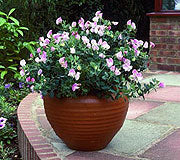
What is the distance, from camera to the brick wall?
20.1 feet

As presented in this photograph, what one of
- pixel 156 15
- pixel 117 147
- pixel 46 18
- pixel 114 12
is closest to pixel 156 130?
pixel 117 147

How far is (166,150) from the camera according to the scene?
2.68m

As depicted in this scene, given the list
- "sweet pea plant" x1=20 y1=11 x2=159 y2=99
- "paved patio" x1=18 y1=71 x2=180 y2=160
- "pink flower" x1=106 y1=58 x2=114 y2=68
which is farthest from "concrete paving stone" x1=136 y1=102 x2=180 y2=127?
"pink flower" x1=106 y1=58 x2=114 y2=68

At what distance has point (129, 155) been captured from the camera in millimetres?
2580

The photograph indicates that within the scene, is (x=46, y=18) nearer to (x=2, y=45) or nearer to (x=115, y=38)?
(x=2, y=45)

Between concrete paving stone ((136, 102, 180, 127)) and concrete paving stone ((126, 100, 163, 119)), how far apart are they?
0.07 meters

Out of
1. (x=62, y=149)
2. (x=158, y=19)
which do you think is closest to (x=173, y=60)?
(x=158, y=19)

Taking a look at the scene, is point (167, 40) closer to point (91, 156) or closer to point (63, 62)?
point (91, 156)

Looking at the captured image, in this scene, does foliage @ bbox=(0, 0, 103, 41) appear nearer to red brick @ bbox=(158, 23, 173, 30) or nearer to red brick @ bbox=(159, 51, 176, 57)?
red brick @ bbox=(158, 23, 173, 30)

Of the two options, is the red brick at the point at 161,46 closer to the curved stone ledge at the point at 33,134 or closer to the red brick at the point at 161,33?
the red brick at the point at 161,33

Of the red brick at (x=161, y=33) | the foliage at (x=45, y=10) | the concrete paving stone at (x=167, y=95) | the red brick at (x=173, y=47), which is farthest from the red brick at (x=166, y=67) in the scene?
the foliage at (x=45, y=10)

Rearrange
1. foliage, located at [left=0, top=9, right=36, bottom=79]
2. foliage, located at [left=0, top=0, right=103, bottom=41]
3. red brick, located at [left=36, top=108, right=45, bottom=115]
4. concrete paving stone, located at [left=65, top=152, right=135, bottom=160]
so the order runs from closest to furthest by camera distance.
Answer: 1. concrete paving stone, located at [left=65, top=152, right=135, bottom=160]
2. red brick, located at [left=36, top=108, right=45, bottom=115]
3. foliage, located at [left=0, top=9, right=36, bottom=79]
4. foliage, located at [left=0, top=0, right=103, bottom=41]

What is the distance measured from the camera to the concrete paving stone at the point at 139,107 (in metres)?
3.62

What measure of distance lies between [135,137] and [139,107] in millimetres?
983
